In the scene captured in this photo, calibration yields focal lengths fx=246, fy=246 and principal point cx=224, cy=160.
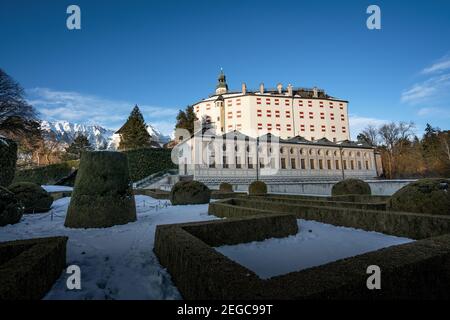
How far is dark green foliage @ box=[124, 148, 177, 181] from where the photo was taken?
39766 mm

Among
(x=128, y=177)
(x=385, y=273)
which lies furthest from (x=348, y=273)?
(x=128, y=177)

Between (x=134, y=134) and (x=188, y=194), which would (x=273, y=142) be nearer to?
(x=134, y=134)

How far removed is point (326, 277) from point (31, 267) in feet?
12.3

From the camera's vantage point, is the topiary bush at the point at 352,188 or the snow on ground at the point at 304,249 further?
the topiary bush at the point at 352,188

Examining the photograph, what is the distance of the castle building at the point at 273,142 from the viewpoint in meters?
39.8

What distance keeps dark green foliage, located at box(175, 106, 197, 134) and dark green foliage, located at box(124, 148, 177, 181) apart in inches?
634

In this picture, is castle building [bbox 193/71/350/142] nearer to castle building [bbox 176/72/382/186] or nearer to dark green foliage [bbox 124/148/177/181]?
castle building [bbox 176/72/382/186]

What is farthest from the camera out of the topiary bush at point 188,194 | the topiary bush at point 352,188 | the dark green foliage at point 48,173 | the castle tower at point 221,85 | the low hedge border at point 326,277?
the castle tower at point 221,85

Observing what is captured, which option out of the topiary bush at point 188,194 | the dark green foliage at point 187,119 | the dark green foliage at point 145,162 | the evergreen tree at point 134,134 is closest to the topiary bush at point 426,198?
the topiary bush at point 188,194

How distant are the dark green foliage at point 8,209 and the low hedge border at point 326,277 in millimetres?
8356

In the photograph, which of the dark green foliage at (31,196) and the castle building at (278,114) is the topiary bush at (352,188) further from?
the castle building at (278,114)

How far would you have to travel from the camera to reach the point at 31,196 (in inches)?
500

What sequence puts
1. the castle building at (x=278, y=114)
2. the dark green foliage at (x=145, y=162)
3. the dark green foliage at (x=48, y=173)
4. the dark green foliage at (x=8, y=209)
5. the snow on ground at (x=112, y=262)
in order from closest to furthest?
1. the snow on ground at (x=112, y=262)
2. the dark green foliage at (x=8, y=209)
3. the dark green foliage at (x=145, y=162)
4. the dark green foliage at (x=48, y=173)
5. the castle building at (x=278, y=114)

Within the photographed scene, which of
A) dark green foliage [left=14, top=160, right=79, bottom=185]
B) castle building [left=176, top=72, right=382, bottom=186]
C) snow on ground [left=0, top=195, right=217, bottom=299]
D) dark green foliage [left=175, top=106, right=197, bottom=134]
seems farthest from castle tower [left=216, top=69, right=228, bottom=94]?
snow on ground [left=0, top=195, right=217, bottom=299]
